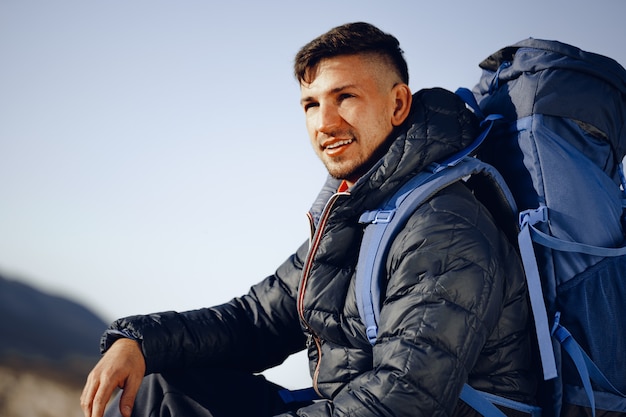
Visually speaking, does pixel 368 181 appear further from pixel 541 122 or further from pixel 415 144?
pixel 541 122

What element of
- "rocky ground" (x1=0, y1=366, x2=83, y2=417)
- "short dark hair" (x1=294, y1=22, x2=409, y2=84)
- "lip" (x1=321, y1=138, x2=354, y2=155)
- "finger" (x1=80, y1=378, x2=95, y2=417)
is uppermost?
"short dark hair" (x1=294, y1=22, x2=409, y2=84)

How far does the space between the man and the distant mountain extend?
1619mm

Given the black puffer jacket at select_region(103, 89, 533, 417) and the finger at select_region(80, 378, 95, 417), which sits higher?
the black puffer jacket at select_region(103, 89, 533, 417)

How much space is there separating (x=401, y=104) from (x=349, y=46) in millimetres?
325

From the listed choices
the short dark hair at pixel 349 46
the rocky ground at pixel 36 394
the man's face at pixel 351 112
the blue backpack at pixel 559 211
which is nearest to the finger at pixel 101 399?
the blue backpack at pixel 559 211

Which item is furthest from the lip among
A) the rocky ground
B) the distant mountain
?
the distant mountain

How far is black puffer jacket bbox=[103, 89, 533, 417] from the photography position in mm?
1753

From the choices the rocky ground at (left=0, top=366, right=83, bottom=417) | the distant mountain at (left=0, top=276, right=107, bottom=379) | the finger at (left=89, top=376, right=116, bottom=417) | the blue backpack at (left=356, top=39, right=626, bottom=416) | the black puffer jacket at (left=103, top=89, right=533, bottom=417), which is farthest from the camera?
the distant mountain at (left=0, top=276, right=107, bottom=379)

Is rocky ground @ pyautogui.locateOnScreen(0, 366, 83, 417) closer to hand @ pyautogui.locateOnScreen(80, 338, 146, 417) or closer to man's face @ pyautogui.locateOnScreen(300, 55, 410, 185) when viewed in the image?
hand @ pyautogui.locateOnScreen(80, 338, 146, 417)

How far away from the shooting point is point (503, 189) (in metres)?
2.13

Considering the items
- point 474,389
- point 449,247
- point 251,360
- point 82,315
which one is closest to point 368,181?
point 449,247

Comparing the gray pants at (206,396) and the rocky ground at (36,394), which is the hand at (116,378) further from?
the rocky ground at (36,394)

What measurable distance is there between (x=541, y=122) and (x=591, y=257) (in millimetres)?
504

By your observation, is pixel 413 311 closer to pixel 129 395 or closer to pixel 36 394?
pixel 129 395
